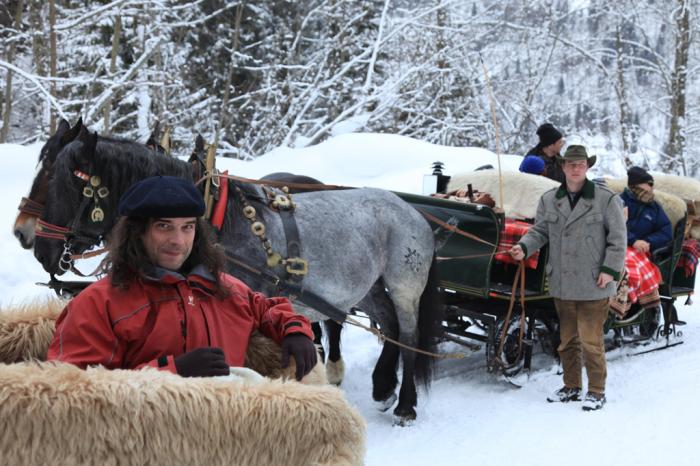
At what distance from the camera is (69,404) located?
169 cm

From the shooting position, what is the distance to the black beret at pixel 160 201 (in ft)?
6.82

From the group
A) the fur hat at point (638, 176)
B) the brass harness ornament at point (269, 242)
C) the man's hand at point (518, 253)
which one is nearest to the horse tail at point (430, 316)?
the man's hand at point (518, 253)

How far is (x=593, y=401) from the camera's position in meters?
5.00

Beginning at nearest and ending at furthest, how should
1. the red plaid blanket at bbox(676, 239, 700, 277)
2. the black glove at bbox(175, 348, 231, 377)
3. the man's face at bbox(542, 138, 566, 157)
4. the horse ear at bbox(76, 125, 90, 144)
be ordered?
the black glove at bbox(175, 348, 231, 377), the horse ear at bbox(76, 125, 90, 144), the man's face at bbox(542, 138, 566, 157), the red plaid blanket at bbox(676, 239, 700, 277)

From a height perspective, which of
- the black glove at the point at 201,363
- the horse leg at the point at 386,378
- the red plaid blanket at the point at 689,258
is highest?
the black glove at the point at 201,363

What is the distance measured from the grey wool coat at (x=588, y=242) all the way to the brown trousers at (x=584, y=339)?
113mm

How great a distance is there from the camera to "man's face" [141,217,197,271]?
213cm

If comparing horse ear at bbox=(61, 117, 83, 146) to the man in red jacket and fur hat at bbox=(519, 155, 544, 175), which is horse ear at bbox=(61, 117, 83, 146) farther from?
fur hat at bbox=(519, 155, 544, 175)

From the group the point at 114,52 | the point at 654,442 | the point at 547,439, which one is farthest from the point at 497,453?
the point at 114,52

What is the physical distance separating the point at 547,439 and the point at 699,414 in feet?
3.82

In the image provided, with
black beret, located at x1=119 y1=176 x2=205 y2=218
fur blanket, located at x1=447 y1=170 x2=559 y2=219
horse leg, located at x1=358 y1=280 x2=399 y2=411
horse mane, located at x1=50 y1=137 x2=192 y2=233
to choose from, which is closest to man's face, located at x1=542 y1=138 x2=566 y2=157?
fur blanket, located at x1=447 y1=170 x2=559 y2=219

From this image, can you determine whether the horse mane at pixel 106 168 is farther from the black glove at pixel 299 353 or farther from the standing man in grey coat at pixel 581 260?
the standing man in grey coat at pixel 581 260

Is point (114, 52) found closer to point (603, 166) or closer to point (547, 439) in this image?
point (547, 439)

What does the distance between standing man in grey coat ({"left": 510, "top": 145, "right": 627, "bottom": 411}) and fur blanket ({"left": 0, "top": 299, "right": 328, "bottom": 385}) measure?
3058 mm
